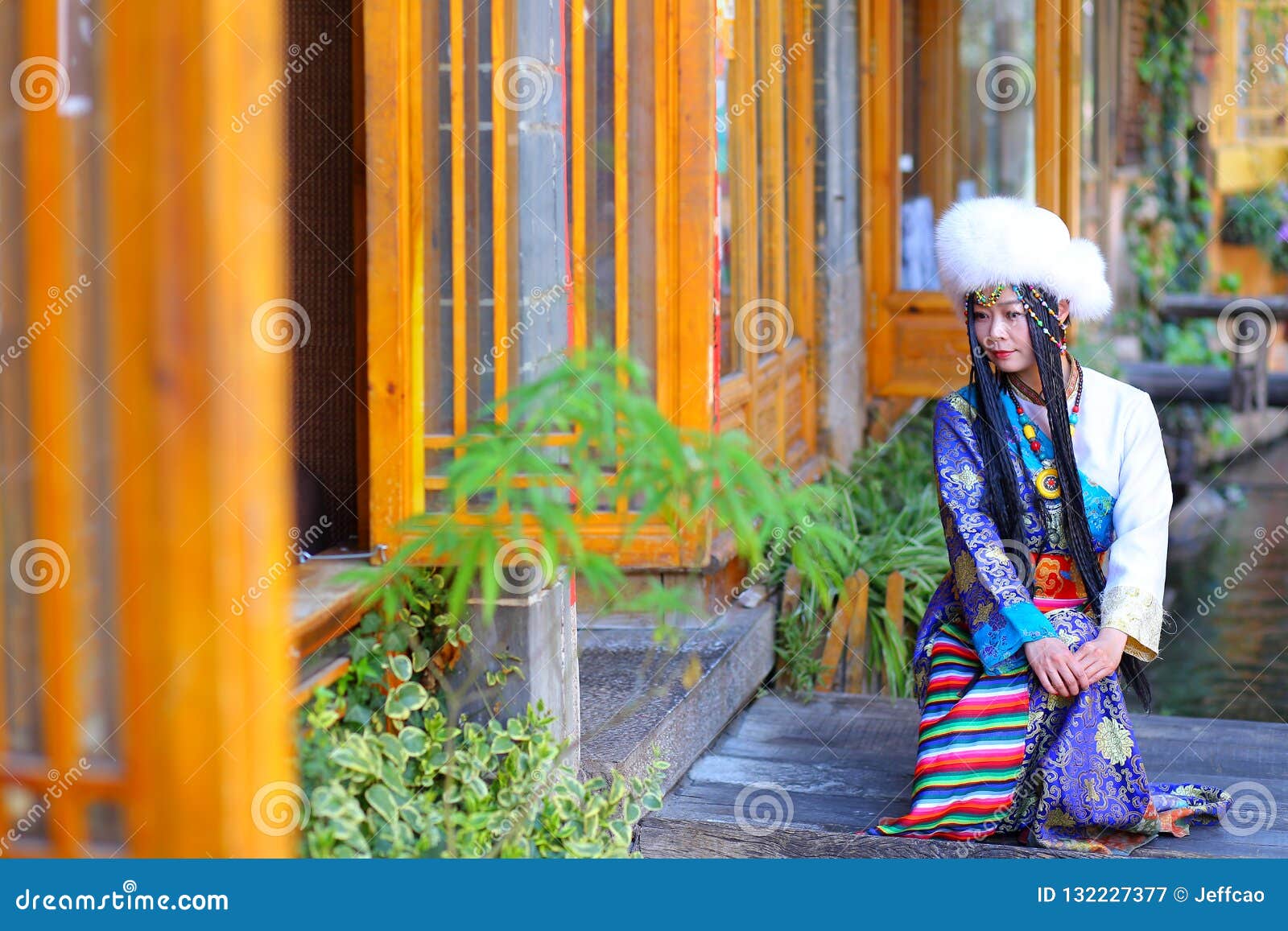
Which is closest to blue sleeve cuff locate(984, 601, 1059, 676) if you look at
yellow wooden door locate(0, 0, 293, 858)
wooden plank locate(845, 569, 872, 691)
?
wooden plank locate(845, 569, 872, 691)

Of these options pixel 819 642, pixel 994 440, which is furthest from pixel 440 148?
pixel 819 642

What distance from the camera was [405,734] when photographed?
9.26ft

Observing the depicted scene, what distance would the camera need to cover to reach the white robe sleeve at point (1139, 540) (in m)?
3.24

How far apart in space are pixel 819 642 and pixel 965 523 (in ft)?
4.77

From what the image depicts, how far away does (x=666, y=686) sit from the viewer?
3768mm

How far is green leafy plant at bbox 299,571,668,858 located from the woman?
806 millimetres

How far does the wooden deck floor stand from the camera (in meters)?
3.32

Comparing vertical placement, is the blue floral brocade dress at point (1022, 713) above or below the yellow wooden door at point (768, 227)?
below

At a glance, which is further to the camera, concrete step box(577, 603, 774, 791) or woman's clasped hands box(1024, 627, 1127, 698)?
concrete step box(577, 603, 774, 791)

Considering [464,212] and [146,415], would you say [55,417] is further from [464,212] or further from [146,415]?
[464,212]

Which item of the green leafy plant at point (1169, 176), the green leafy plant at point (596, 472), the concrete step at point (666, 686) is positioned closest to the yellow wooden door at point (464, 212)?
the concrete step at point (666, 686)

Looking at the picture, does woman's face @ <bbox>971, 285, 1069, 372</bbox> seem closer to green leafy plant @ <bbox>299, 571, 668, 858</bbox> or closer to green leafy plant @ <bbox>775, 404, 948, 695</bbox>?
green leafy plant @ <bbox>775, 404, 948, 695</bbox>

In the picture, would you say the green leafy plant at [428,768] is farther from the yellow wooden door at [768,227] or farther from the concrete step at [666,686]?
the yellow wooden door at [768,227]

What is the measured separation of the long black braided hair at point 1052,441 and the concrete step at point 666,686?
915mm
